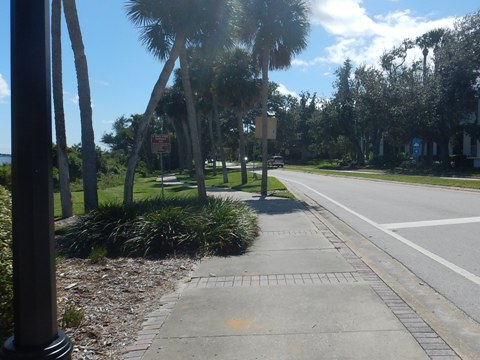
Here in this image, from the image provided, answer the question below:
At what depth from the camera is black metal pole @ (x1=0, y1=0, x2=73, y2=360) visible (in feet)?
9.58

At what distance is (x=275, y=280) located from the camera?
661 cm

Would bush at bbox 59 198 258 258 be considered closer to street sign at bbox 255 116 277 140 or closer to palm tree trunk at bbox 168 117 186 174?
street sign at bbox 255 116 277 140

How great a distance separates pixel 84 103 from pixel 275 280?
340 inches

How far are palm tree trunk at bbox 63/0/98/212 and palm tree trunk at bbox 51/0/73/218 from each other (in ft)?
2.68

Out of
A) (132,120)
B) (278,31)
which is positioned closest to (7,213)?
(278,31)

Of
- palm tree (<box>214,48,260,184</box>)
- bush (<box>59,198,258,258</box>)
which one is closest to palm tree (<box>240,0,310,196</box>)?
palm tree (<box>214,48,260,184</box>)

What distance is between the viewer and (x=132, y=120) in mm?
74750

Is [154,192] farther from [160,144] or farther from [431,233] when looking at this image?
[431,233]

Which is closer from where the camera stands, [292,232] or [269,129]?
[292,232]

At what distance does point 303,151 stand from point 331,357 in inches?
3809

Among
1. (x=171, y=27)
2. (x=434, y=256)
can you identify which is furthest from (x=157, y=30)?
(x=434, y=256)

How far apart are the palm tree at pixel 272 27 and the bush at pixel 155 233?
41.5ft

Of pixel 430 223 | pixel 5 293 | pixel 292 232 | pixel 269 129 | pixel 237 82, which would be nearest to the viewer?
pixel 5 293

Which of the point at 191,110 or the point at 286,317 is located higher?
the point at 191,110
